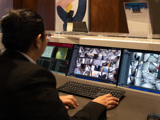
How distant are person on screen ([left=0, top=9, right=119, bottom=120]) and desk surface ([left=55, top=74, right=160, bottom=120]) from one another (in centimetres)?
15

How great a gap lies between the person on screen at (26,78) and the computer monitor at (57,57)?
2.43 ft

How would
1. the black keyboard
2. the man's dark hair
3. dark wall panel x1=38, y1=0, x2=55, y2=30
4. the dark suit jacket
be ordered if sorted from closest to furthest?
the dark suit jacket, the man's dark hair, the black keyboard, dark wall panel x1=38, y1=0, x2=55, y2=30

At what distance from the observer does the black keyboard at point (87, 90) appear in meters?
1.20

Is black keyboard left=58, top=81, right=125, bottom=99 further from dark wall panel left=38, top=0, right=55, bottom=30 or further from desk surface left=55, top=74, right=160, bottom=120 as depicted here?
dark wall panel left=38, top=0, right=55, bottom=30

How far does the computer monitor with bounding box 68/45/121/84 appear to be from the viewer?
139 cm

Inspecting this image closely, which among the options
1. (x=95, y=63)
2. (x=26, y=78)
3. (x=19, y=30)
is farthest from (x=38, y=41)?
(x=95, y=63)

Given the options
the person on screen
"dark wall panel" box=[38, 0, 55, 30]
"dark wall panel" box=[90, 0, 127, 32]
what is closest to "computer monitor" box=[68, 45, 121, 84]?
the person on screen

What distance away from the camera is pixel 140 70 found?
127 cm

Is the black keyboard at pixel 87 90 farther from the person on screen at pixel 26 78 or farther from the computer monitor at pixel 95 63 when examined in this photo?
the person on screen at pixel 26 78

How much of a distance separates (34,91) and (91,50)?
0.91 metres

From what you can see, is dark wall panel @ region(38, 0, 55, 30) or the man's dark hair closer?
the man's dark hair

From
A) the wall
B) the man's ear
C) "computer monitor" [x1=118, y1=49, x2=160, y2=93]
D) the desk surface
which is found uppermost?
the wall

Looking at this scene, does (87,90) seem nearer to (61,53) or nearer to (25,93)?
(61,53)

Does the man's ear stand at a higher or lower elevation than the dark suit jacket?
higher
